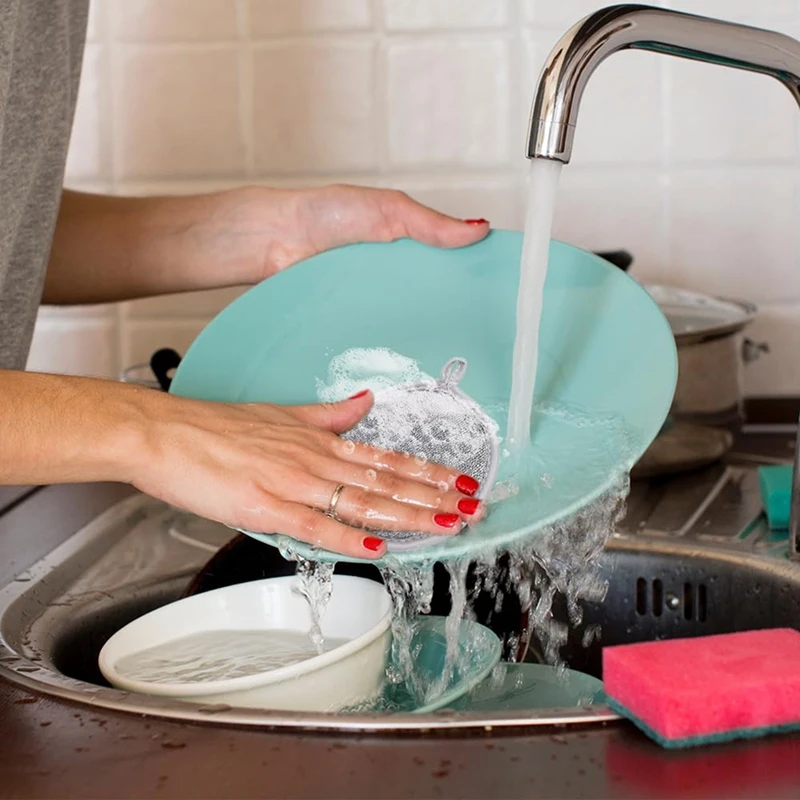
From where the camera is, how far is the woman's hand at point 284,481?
30.0 inches

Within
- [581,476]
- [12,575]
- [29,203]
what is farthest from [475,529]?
[29,203]

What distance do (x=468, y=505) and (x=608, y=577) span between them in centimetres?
28

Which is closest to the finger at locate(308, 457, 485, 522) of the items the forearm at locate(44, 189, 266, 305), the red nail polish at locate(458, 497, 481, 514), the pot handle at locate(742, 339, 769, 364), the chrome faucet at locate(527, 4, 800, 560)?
the red nail polish at locate(458, 497, 481, 514)

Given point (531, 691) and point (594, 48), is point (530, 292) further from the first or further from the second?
point (531, 691)

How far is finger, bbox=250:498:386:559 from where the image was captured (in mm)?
751

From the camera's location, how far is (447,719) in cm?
64

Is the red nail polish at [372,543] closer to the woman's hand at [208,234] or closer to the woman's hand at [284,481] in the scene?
the woman's hand at [284,481]

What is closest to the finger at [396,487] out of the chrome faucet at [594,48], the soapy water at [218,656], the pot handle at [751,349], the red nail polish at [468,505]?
the red nail polish at [468,505]

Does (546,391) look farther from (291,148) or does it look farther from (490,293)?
(291,148)

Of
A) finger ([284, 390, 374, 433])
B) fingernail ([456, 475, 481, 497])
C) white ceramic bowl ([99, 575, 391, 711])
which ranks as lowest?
white ceramic bowl ([99, 575, 391, 711])

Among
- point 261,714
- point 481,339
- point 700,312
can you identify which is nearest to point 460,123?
point 700,312

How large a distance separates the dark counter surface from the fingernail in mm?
195

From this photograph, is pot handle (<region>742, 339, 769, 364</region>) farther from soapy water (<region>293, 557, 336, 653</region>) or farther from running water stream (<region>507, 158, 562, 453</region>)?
soapy water (<region>293, 557, 336, 653</region>)

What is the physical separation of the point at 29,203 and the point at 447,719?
60 cm
